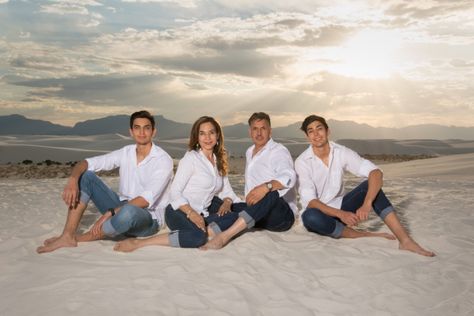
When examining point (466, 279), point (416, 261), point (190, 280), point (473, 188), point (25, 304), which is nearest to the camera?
point (25, 304)

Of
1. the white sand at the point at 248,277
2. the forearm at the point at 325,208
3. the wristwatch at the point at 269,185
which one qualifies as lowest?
the white sand at the point at 248,277

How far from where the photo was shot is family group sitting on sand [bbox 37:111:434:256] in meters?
4.63

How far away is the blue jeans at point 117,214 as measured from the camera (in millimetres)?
4566

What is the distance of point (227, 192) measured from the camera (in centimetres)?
510

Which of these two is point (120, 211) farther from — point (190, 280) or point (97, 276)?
point (190, 280)

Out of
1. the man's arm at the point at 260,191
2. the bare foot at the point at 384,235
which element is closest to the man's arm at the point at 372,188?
the bare foot at the point at 384,235

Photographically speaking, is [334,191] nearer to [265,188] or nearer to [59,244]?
[265,188]

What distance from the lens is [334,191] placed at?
502cm

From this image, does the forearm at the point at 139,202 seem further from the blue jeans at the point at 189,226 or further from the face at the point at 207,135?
the face at the point at 207,135

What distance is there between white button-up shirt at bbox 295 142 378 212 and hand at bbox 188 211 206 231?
99 centimetres

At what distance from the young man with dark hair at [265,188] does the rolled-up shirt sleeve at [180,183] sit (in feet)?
1.48

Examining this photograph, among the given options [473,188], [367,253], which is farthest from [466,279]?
[473,188]

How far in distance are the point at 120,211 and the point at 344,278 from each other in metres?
1.95

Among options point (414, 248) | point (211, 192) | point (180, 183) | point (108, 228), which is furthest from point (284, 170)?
point (108, 228)
